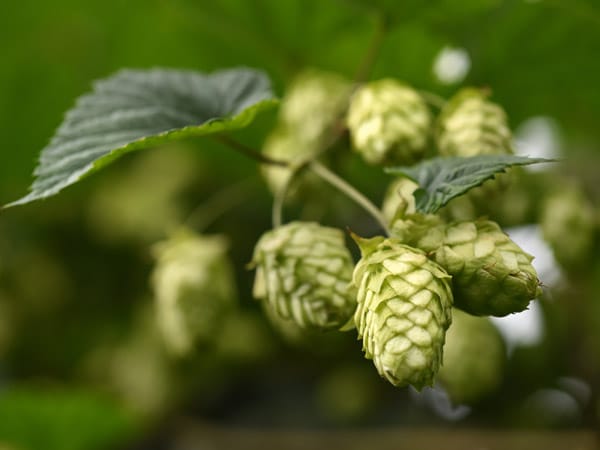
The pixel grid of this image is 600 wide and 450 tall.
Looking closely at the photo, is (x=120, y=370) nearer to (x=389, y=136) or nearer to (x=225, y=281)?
(x=225, y=281)

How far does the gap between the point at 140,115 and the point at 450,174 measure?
44 cm

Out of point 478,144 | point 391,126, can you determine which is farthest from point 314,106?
point 478,144

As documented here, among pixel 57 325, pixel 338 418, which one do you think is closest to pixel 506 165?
pixel 338 418

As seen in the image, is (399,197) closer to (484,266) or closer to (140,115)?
(484,266)

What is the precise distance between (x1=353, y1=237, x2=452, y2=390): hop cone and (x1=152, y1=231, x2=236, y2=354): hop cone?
42cm

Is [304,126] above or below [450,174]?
above

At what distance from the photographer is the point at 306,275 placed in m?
0.98

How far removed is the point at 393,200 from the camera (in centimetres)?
106

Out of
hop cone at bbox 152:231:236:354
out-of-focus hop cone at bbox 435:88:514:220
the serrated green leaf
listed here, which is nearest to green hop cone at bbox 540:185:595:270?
out-of-focus hop cone at bbox 435:88:514:220

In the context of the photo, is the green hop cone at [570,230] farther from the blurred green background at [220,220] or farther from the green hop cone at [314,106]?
the green hop cone at [314,106]

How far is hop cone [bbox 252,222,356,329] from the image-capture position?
3.10ft

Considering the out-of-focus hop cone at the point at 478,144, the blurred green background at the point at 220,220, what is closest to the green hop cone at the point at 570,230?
the blurred green background at the point at 220,220

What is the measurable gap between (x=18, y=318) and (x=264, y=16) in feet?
3.85

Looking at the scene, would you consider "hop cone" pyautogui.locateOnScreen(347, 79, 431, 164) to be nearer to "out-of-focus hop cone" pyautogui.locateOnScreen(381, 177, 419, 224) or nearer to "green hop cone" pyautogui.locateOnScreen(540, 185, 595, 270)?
"out-of-focus hop cone" pyautogui.locateOnScreen(381, 177, 419, 224)
